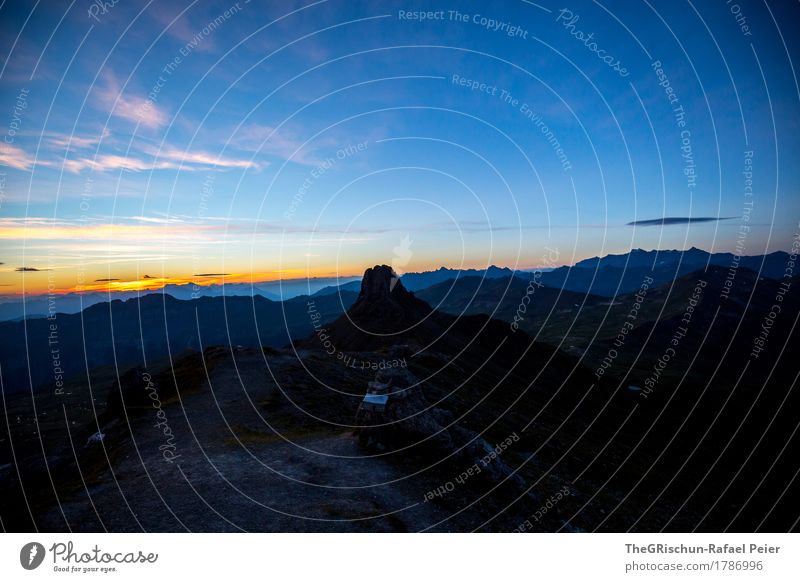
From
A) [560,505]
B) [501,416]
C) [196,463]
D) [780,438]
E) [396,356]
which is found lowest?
[780,438]

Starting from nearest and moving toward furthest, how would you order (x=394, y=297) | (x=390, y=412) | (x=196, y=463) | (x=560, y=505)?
1. (x=196, y=463)
2. (x=390, y=412)
3. (x=560, y=505)
4. (x=394, y=297)

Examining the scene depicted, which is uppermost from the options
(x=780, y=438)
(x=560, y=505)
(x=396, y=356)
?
(x=396, y=356)

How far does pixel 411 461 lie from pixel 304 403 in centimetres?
2134

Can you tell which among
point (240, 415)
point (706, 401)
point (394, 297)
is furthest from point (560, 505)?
point (706, 401)

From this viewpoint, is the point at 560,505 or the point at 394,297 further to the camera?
the point at 394,297

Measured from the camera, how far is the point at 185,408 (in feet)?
146

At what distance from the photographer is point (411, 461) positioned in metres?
32.1

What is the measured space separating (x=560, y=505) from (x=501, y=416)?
48268mm
